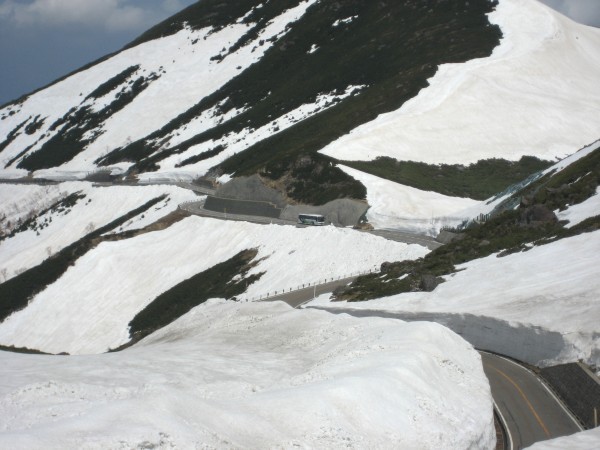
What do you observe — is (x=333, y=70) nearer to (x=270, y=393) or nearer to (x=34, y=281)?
(x=34, y=281)

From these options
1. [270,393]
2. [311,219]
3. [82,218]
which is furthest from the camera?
[82,218]

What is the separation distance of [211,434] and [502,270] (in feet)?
74.4

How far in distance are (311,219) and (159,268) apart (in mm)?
13992

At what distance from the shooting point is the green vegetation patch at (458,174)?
222ft

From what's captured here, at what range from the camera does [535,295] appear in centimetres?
2712

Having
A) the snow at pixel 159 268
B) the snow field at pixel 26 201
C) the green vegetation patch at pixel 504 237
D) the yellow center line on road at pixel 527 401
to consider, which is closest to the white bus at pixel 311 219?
the snow at pixel 159 268

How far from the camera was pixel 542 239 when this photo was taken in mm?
34719

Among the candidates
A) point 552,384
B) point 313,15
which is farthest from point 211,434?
point 313,15

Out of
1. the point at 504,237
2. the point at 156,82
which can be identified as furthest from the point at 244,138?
the point at 504,237

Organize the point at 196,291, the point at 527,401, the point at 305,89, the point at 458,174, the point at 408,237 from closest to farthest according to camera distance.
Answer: the point at 527,401, the point at 408,237, the point at 196,291, the point at 458,174, the point at 305,89

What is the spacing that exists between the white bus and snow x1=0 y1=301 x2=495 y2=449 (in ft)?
119

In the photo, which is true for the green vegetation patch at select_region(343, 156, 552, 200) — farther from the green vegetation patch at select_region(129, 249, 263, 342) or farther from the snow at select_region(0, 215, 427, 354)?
the green vegetation patch at select_region(129, 249, 263, 342)

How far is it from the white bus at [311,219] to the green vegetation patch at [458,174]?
898cm

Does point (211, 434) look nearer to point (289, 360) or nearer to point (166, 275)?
point (289, 360)
